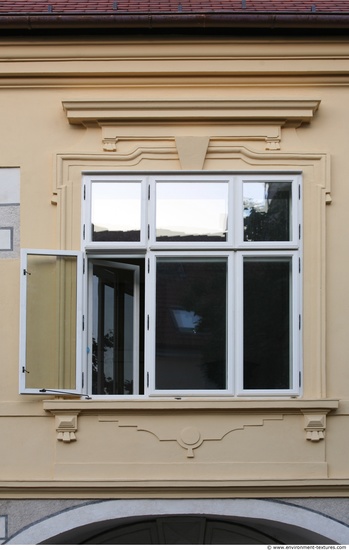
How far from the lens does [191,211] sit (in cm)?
914

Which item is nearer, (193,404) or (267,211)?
(193,404)

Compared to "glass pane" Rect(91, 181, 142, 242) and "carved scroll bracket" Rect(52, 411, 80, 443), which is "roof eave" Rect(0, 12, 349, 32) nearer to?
"glass pane" Rect(91, 181, 142, 242)

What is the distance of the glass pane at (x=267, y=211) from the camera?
29.9ft

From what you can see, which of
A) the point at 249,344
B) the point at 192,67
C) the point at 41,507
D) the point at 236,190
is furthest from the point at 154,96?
the point at 41,507

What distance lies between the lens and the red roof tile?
9266 mm

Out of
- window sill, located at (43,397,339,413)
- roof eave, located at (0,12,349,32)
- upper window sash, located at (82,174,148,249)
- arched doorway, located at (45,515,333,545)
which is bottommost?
arched doorway, located at (45,515,333,545)

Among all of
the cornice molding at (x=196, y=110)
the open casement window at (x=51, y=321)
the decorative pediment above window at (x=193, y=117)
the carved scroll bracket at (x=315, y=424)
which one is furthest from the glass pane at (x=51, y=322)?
the carved scroll bracket at (x=315, y=424)

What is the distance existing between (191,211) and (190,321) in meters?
0.94

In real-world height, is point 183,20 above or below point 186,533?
above

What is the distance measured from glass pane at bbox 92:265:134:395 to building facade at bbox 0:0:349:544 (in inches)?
0.7

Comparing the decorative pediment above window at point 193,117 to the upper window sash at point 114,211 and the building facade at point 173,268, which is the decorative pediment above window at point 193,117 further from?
the upper window sash at point 114,211

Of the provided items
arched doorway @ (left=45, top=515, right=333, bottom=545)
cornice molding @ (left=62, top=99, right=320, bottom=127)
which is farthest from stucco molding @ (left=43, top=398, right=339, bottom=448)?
cornice molding @ (left=62, top=99, right=320, bottom=127)

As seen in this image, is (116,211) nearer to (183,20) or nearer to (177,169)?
(177,169)

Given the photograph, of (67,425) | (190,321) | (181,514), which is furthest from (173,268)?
(181,514)
